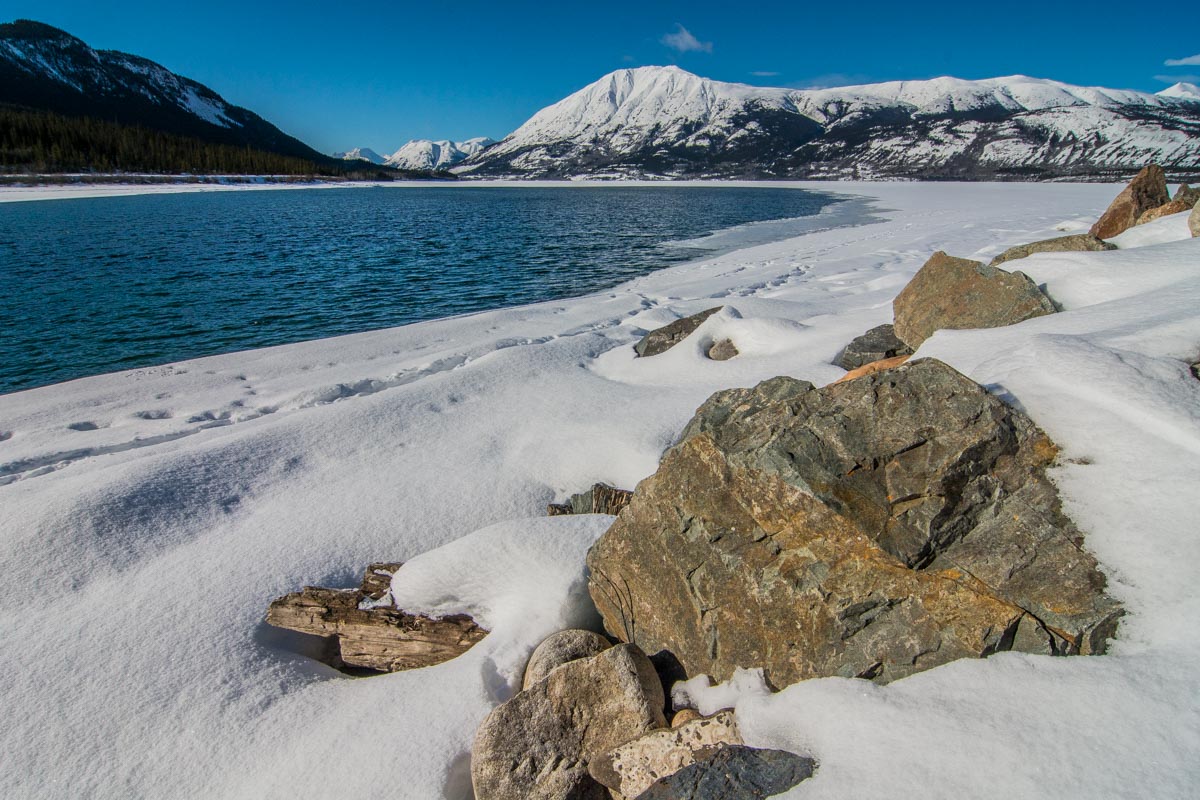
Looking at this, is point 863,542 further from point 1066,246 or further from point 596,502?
point 1066,246

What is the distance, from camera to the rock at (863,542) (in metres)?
3.13

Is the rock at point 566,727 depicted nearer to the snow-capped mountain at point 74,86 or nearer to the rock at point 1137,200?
the rock at point 1137,200

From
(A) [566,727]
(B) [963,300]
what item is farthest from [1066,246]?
(A) [566,727]

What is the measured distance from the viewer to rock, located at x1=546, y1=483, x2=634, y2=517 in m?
5.95

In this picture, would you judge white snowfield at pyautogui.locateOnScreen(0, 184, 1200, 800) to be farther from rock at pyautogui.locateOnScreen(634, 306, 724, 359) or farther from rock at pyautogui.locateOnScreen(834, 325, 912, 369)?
rock at pyautogui.locateOnScreen(634, 306, 724, 359)

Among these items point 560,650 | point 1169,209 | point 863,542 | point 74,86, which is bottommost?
point 560,650

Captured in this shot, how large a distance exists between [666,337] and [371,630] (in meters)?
7.42

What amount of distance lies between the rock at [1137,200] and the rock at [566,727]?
51.3ft

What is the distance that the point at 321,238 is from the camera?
33.0 meters

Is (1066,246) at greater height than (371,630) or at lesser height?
greater

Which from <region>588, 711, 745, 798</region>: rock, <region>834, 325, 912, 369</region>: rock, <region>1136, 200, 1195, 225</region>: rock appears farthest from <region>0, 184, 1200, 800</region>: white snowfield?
<region>1136, 200, 1195, 225</region>: rock

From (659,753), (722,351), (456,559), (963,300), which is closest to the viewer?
(659,753)

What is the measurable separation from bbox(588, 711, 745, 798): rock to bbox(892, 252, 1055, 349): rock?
5.80 m

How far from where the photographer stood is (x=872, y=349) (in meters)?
8.09
